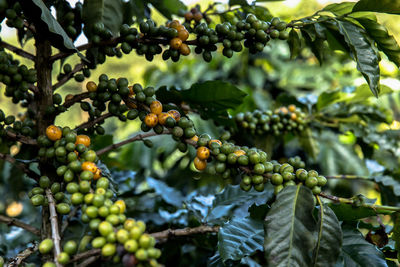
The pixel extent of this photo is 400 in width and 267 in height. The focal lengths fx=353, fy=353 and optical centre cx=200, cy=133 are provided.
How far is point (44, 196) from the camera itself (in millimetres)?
630

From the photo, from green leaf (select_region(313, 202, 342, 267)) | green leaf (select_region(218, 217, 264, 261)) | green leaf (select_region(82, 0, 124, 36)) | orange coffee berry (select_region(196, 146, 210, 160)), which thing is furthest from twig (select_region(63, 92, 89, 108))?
green leaf (select_region(313, 202, 342, 267))

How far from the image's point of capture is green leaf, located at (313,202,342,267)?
22.5 inches

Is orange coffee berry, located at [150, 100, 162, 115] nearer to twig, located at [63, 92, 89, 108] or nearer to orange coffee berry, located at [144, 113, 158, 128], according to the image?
orange coffee berry, located at [144, 113, 158, 128]

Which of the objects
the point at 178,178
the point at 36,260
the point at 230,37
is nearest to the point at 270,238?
the point at 230,37

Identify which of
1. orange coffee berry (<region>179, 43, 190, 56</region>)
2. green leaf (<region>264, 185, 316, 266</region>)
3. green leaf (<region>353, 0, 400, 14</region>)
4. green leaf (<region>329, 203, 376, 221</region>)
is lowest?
green leaf (<region>329, 203, 376, 221</region>)

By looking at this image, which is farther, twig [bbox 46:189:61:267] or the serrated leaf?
the serrated leaf

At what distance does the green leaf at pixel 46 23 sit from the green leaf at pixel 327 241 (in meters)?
0.53

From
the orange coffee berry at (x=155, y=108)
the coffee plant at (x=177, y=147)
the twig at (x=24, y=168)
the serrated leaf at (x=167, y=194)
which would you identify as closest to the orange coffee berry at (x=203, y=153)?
the coffee plant at (x=177, y=147)

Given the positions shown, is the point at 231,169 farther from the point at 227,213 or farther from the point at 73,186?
the point at 227,213

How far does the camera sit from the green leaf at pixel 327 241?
572 mm

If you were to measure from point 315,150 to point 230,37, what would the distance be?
80 cm

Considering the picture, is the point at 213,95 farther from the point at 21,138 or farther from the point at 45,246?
the point at 45,246

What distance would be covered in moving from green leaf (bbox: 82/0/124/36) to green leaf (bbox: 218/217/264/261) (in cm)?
50

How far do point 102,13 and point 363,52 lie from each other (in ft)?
1.78
